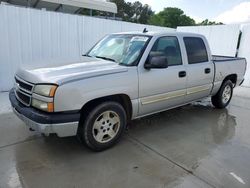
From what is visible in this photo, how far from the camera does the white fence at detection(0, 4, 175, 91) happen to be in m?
6.05

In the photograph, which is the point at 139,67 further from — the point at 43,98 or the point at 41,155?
the point at 41,155

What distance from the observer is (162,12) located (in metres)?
45.6

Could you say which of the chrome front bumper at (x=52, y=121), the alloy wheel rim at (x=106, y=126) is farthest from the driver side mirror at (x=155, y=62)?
the chrome front bumper at (x=52, y=121)

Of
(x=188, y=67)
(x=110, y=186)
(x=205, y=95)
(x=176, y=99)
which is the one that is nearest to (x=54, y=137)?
(x=110, y=186)

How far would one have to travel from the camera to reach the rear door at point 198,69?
4.36 m

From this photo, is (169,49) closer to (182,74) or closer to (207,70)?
(182,74)

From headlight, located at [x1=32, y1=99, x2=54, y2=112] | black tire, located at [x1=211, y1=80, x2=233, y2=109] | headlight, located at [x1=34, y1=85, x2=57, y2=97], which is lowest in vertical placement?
black tire, located at [x1=211, y1=80, x2=233, y2=109]

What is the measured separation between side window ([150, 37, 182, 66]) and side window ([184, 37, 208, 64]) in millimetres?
303

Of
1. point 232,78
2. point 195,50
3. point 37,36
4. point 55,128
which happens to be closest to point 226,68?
point 232,78

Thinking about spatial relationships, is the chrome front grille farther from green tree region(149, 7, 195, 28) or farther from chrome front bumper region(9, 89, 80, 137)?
green tree region(149, 7, 195, 28)

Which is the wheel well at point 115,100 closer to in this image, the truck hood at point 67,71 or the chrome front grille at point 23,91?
the truck hood at point 67,71

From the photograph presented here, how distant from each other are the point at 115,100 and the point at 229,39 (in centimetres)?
768

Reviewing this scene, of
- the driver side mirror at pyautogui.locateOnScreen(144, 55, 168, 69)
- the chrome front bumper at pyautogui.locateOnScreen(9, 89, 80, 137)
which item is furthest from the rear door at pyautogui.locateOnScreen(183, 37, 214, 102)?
the chrome front bumper at pyautogui.locateOnScreen(9, 89, 80, 137)

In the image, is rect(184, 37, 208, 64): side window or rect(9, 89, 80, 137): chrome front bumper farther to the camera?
rect(184, 37, 208, 64): side window
